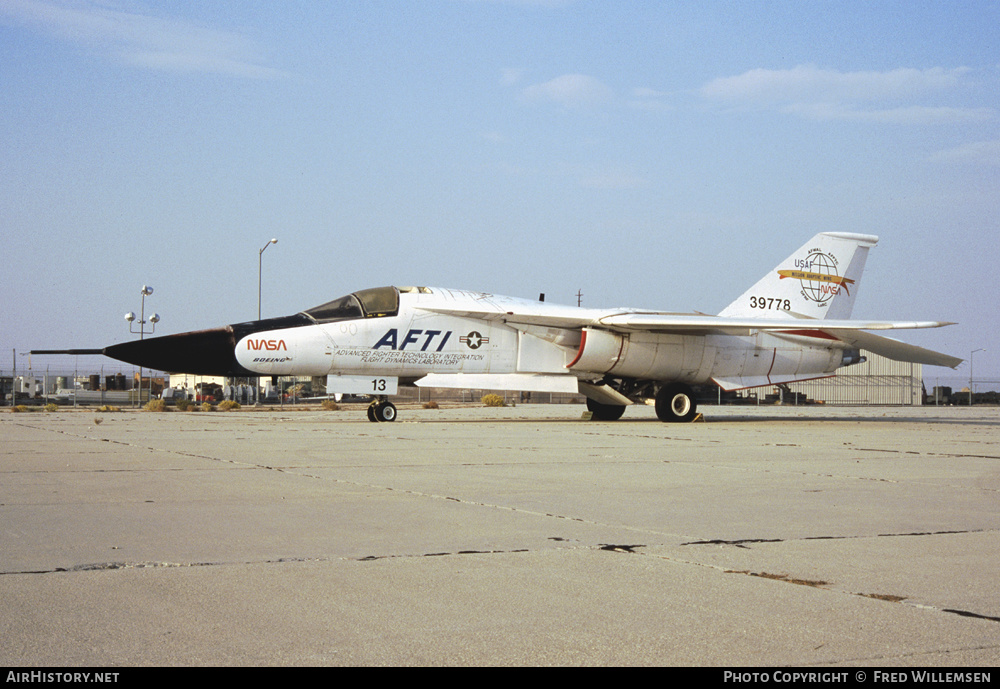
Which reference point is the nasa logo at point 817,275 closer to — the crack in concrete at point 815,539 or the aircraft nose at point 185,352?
the aircraft nose at point 185,352

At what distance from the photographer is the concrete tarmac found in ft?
10.0

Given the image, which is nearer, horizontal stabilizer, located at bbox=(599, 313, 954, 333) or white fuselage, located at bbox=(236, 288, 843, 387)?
white fuselage, located at bbox=(236, 288, 843, 387)

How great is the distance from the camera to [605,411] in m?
20.6

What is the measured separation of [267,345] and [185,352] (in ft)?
4.57

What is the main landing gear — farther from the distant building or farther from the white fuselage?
the distant building

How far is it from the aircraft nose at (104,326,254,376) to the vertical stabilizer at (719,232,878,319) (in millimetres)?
11759

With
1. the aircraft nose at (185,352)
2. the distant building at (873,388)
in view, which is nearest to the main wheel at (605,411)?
the aircraft nose at (185,352)

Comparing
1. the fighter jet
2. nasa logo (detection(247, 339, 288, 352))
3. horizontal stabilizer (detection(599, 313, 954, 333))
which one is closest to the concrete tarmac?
nasa logo (detection(247, 339, 288, 352))

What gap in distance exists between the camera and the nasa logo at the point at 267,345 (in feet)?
54.6

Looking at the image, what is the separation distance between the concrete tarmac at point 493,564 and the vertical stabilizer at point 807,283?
1314cm

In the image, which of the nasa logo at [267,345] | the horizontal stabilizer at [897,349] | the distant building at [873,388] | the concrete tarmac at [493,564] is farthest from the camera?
the distant building at [873,388]

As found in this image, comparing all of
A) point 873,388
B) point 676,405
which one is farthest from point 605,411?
point 873,388

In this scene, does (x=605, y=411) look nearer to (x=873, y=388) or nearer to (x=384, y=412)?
(x=384, y=412)
